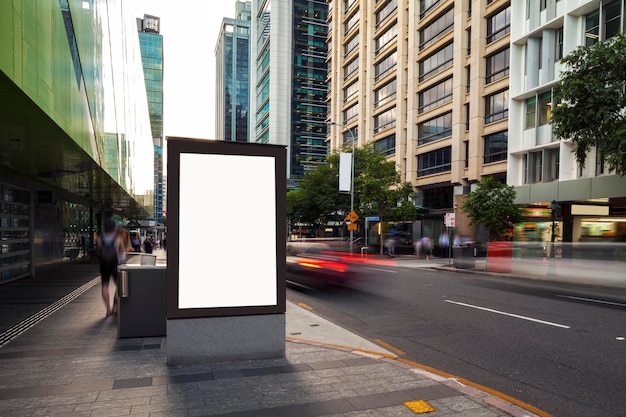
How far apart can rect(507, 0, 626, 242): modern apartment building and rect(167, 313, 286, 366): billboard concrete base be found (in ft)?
65.1

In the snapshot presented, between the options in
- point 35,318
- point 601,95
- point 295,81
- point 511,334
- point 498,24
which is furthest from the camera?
point 295,81

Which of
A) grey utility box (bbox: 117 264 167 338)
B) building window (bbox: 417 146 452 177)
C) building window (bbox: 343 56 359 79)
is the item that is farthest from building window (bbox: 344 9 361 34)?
grey utility box (bbox: 117 264 167 338)

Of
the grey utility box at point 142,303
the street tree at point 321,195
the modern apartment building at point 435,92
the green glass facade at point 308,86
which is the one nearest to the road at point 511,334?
the grey utility box at point 142,303

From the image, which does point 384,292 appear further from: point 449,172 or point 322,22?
point 322,22

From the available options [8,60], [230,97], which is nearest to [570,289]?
[8,60]

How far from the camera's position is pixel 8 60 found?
473cm

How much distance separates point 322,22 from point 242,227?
419 ft

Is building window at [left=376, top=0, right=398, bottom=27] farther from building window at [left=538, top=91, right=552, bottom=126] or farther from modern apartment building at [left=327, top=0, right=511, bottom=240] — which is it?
building window at [left=538, top=91, right=552, bottom=126]

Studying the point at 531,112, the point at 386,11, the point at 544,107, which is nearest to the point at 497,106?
the point at 531,112

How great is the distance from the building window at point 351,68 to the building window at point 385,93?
7.78 meters

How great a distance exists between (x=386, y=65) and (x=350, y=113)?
10476mm

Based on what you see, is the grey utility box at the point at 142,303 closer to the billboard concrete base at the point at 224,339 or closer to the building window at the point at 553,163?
the billboard concrete base at the point at 224,339

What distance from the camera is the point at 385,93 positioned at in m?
46.0

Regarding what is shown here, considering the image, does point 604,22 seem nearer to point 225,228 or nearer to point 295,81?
point 225,228
